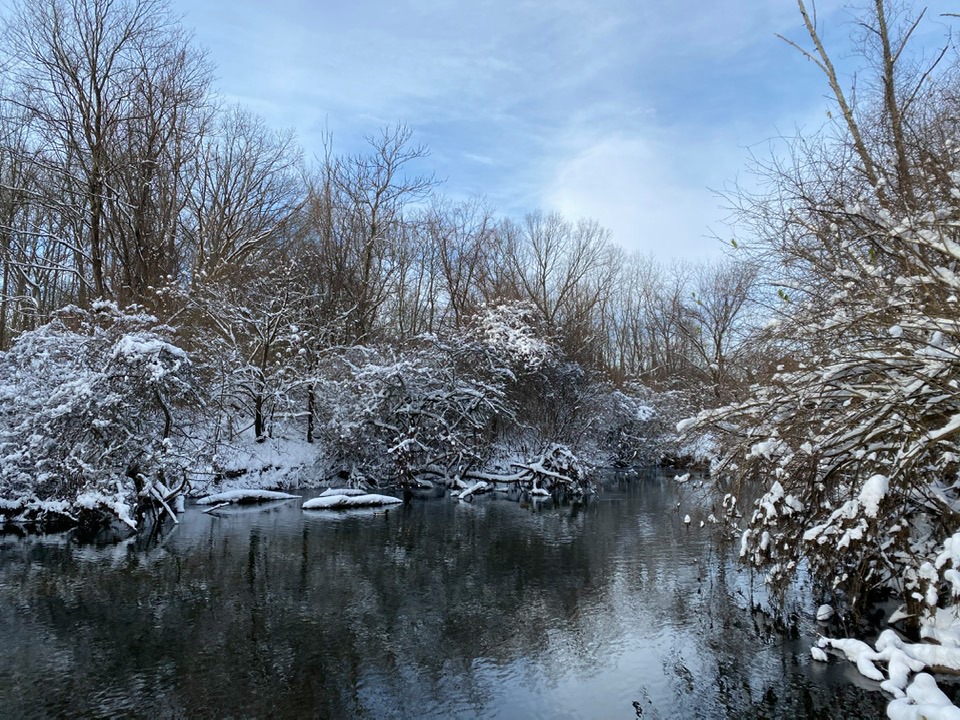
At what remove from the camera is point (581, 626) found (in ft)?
27.2

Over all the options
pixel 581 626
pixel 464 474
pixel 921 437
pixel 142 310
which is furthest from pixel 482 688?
pixel 464 474

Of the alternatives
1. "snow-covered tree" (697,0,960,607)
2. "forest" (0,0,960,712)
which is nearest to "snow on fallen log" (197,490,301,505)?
"forest" (0,0,960,712)

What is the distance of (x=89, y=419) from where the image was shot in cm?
1406

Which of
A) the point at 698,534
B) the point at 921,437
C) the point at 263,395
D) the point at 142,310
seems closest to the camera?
the point at 921,437

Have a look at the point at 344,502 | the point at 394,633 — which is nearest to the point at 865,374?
the point at 394,633

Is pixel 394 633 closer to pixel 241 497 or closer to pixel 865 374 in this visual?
pixel 865 374

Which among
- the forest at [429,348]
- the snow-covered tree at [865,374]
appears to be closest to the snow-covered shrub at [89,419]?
the forest at [429,348]

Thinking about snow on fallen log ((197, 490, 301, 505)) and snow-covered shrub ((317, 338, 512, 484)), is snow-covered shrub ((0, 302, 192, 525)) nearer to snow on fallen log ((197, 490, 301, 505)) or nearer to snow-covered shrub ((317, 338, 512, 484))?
snow on fallen log ((197, 490, 301, 505))

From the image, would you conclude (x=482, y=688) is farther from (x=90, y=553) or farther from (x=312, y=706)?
(x=90, y=553)

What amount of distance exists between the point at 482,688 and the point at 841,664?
368 cm

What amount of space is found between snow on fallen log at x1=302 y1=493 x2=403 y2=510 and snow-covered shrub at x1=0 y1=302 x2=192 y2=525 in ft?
11.2

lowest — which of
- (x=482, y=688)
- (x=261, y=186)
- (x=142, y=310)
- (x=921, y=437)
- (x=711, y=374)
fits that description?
(x=482, y=688)

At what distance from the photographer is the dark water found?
6.05 meters

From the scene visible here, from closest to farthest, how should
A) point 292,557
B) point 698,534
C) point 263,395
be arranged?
point 292,557, point 698,534, point 263,395
